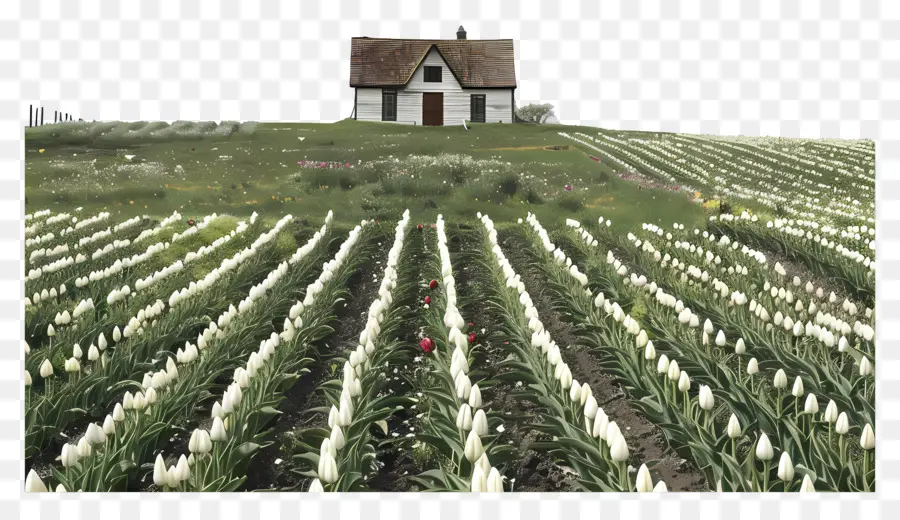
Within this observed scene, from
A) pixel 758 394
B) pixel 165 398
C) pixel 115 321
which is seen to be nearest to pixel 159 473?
pixel 165 398

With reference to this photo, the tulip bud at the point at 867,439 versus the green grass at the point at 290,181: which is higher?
the green grass at the point at 290,181

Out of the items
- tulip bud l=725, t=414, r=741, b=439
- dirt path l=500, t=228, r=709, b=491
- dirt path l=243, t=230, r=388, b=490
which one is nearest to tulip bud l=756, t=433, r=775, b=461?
tulip bud l=725, t=414, r=741, b=439

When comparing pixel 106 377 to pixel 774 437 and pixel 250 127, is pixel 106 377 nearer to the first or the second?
pixel 250 127

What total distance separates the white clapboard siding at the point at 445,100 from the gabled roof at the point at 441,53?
0.12m

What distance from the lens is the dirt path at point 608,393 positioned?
12.2ft

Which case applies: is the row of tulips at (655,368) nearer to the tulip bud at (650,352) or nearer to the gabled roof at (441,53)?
the tulip bud at (650,352)

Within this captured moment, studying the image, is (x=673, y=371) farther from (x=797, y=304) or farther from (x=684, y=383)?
(x=797, y=304)

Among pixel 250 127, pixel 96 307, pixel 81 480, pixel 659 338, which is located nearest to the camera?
pixel 81 480

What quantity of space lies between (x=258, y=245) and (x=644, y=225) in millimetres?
2988

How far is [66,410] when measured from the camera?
4.07 metres

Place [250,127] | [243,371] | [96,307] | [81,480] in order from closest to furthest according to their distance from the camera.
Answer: [81,480] < [243,371] < [96,307] < [250,127]

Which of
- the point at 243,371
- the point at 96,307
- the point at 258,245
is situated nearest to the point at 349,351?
the point at 243,371

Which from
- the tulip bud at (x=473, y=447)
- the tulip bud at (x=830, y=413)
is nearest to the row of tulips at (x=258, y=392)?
the tulip bud at (x=473, y=447)

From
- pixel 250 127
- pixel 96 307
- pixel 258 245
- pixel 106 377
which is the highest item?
pixel 250 127
